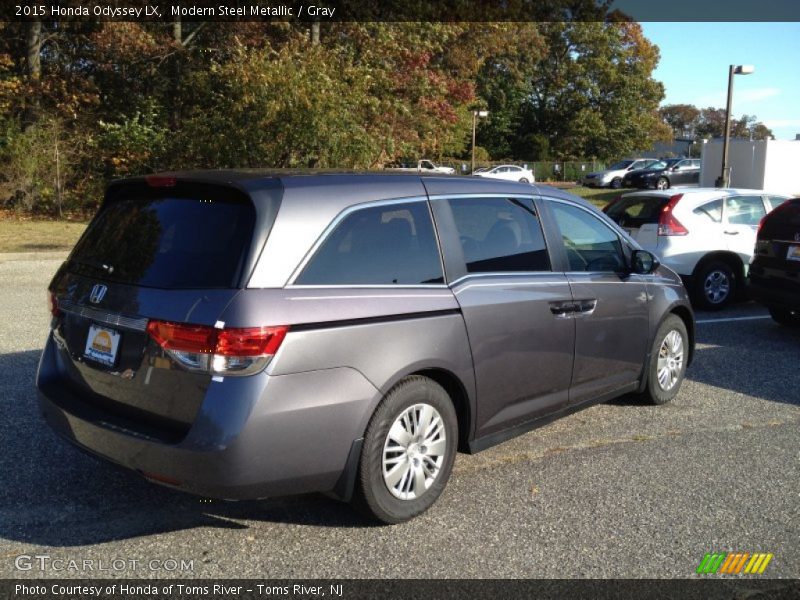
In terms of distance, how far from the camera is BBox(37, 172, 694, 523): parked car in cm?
342

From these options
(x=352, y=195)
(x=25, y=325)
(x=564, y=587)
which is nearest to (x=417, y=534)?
(x=564, y=587)

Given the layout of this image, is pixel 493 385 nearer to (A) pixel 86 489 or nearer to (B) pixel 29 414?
(A) pixel 86 489

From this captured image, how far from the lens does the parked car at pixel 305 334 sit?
342 centimetres

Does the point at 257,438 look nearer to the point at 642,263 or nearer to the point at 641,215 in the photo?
the point at 642,263

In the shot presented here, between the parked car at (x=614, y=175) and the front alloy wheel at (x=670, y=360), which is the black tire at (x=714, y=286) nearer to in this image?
the front alloy wheel at (x=670, y=360)

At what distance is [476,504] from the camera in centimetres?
430

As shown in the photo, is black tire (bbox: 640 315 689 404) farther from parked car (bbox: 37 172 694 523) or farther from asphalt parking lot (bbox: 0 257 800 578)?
parked car (bbox: 37 172 694 523)

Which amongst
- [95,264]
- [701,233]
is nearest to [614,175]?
[701,233]

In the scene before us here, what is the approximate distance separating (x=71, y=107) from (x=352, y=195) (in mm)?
23414

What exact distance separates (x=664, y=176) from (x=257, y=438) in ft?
148

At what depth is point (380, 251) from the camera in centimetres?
401

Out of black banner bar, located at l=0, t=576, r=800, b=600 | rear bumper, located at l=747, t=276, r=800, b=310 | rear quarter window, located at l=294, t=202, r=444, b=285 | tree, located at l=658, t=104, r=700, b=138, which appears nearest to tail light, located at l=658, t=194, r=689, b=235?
rear bumper, located at l=747, t=276, r=800, b=310

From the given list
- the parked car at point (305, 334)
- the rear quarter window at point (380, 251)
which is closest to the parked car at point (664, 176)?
the parked car at point (305, 334)

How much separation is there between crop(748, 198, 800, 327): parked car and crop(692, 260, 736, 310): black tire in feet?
4.81
